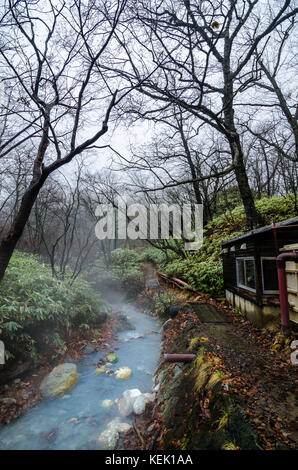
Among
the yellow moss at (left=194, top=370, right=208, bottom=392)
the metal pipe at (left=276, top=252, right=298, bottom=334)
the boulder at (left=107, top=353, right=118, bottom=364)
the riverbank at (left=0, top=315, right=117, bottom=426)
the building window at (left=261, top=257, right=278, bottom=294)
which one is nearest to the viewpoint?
the yellow moss at (left=194, top=370, right=208, bottom=392)

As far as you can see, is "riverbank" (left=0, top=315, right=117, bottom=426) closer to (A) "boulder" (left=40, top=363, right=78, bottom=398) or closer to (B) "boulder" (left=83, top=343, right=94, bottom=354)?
(B) "boulder" (left=83, top=343, right=94, bottom=354)

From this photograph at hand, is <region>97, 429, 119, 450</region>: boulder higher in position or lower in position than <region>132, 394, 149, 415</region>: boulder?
lower

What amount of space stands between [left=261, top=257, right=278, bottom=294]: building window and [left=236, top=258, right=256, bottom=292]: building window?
27 cm

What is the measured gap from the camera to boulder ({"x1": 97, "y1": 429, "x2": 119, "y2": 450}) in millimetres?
3596

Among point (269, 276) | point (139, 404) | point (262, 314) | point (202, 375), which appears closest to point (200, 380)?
point (202, 375)

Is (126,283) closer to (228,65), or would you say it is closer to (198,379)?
(198,379)

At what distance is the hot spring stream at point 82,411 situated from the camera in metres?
3.79

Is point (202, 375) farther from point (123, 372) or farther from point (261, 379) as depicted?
point (123, 372)

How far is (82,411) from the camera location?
14.8 feet

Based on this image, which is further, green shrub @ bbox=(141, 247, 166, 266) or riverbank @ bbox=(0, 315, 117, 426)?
green shrub @ bbox=(141, 247, 166, 266)

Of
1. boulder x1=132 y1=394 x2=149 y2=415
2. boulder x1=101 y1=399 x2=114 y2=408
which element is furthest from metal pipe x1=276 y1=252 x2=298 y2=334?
boulder x1=101 y1=399 x2=114 y2=408

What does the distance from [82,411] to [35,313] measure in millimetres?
2604

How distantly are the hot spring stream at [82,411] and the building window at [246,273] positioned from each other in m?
3.53

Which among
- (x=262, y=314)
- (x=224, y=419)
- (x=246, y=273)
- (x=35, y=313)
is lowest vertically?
(x=224, y=419)
